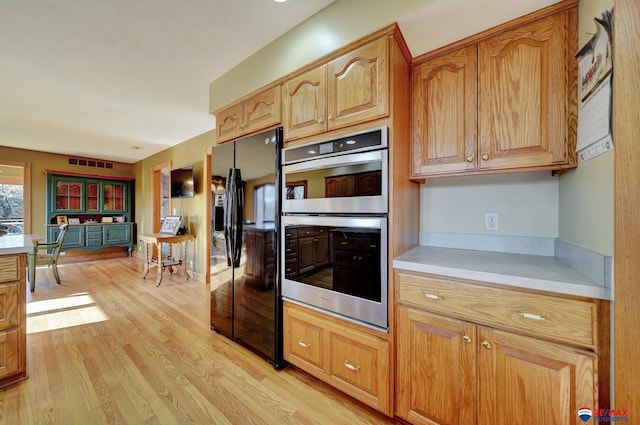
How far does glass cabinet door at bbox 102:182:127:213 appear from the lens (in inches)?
250

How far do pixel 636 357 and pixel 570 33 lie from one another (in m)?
1.38

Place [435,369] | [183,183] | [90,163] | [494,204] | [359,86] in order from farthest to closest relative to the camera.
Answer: [90,163] < [183,183] < [494,204] < [359,86] < [435,369]

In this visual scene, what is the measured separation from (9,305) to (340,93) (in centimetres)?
256

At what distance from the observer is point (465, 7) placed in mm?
1265

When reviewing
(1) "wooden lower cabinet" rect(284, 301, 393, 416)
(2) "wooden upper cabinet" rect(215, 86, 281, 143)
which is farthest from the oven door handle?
(1) "wooden lower cabinet" rect(284, 301, 393, 416)

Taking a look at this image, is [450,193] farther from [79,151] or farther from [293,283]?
[79,151]

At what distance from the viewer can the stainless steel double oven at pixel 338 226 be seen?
141 cm

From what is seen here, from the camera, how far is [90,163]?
6.29 meters

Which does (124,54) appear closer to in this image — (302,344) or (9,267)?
(9,267)

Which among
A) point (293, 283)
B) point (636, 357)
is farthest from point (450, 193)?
point (293, 283)

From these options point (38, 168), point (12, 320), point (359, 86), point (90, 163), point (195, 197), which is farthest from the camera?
point (90, 163)

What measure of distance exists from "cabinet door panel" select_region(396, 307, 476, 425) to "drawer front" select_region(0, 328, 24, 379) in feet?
8.07

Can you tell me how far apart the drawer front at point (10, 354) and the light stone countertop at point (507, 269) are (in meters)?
2.52

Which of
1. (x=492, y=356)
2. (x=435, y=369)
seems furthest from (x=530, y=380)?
(x=435, y=369)
